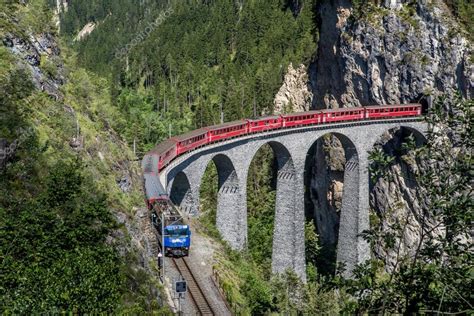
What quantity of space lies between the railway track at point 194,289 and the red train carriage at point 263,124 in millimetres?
15491

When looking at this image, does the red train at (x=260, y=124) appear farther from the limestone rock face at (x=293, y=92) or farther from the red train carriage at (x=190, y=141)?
the limestone rock face at (x=293, y=92)

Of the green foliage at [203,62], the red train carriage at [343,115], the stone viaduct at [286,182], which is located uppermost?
the green foliage at [203,62]

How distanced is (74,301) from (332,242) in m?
50.6

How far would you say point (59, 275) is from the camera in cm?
1770

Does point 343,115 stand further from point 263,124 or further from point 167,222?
point 167,222

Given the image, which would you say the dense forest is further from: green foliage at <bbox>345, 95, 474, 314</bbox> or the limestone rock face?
the limestone rock face

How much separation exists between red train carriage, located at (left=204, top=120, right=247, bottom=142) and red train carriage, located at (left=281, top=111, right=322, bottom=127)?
4.34m

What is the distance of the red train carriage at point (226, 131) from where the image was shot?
4203 cm

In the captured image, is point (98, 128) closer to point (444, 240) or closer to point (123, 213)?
point (123, 213)

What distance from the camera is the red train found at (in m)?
39.3

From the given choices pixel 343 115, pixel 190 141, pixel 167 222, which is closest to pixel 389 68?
pixel 343 115

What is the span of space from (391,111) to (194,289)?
30.3 metres

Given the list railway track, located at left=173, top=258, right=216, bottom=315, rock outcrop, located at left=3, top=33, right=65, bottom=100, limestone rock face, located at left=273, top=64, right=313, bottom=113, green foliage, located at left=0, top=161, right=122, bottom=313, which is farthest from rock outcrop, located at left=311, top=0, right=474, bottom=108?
green foliage, located at left=0, top=161, right=122, bottom=313

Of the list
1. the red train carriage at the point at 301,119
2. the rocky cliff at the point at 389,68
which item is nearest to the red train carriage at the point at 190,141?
the red train carriage at the point at 301,119
